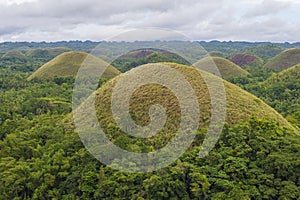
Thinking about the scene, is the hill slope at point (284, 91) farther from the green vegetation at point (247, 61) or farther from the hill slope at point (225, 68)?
the green vegetation at point (247, 61)

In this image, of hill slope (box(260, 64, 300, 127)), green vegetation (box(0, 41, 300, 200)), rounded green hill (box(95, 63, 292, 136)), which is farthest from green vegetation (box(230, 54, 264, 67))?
green vegetation (box(0, 41, 300, 200))

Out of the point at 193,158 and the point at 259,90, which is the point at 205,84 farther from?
the point at 259,90

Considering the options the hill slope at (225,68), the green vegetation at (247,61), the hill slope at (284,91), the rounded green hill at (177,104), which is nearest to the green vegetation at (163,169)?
the rounded green hill at (177,104)

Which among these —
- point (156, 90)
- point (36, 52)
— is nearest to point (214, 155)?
point (156, 90)

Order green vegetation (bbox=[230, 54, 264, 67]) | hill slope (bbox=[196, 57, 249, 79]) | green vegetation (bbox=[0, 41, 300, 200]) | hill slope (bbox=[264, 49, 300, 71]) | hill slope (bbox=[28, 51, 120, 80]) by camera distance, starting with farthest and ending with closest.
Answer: green vegetation (bbox=[230, 54, 264, 67]), hill slope (bbox=[264, 49, 300, 71]), hill slope (bbox=[196, 57, 249, 79]), hill slope (bbox=[28, 51, 120, 80]), green vegetation (bbox=[0, 41, 300, 200])

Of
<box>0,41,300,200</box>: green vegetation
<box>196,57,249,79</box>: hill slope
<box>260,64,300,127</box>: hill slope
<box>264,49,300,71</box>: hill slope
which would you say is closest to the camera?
<box>0,41,300,200</box>: green vegetation

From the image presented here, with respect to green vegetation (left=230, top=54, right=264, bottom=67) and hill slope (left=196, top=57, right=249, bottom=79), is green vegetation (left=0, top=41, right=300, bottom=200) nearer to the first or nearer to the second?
hill slope (left=196, top=57, right=249, bottom=79)
